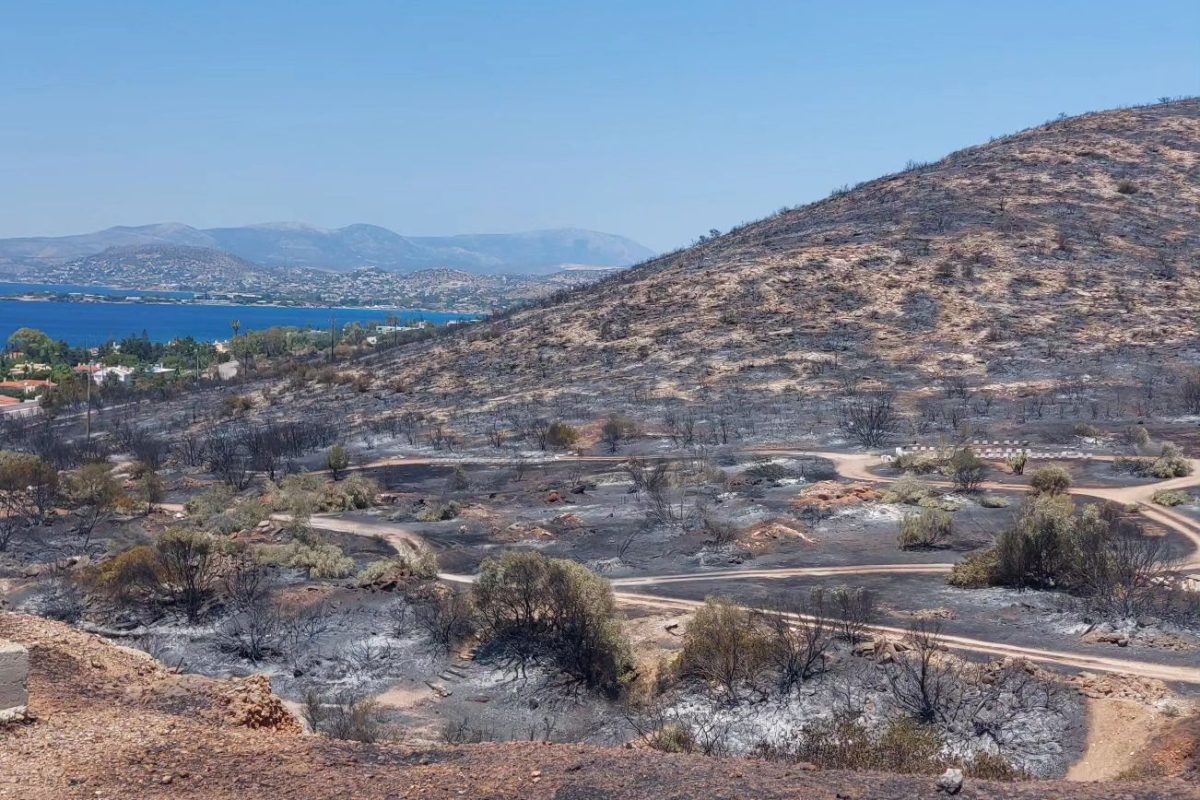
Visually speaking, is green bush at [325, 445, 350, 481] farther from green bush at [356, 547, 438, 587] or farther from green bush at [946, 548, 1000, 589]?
green bush at [946, 548, 1000, 589]

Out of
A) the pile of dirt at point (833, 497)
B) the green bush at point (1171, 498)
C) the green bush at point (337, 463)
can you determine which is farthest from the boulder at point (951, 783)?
the green bush at point (337, 463)

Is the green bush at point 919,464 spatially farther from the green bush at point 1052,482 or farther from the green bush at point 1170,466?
the green bush at point 1170,466

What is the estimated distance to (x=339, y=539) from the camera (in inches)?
953

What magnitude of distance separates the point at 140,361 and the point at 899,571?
9813cm

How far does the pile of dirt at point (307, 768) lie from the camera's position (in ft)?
26.5

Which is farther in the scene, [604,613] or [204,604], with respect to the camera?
[204,604]

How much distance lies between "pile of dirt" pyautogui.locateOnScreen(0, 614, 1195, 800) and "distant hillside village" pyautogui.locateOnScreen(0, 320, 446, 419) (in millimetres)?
51940

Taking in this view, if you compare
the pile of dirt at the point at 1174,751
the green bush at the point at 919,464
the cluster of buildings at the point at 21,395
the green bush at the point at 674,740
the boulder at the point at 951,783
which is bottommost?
the cluster of buildings at the point at 21,395

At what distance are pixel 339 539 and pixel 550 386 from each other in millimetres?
23214

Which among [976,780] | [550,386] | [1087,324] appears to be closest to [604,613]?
[976,780]

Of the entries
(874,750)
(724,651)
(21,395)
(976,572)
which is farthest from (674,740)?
(21,395)

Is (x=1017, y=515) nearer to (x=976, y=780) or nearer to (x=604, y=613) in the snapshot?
(x=604, y=613)

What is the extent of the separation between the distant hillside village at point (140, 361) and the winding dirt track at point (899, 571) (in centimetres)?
3903

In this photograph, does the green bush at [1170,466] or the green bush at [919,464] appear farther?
the green bush at [919,464]
